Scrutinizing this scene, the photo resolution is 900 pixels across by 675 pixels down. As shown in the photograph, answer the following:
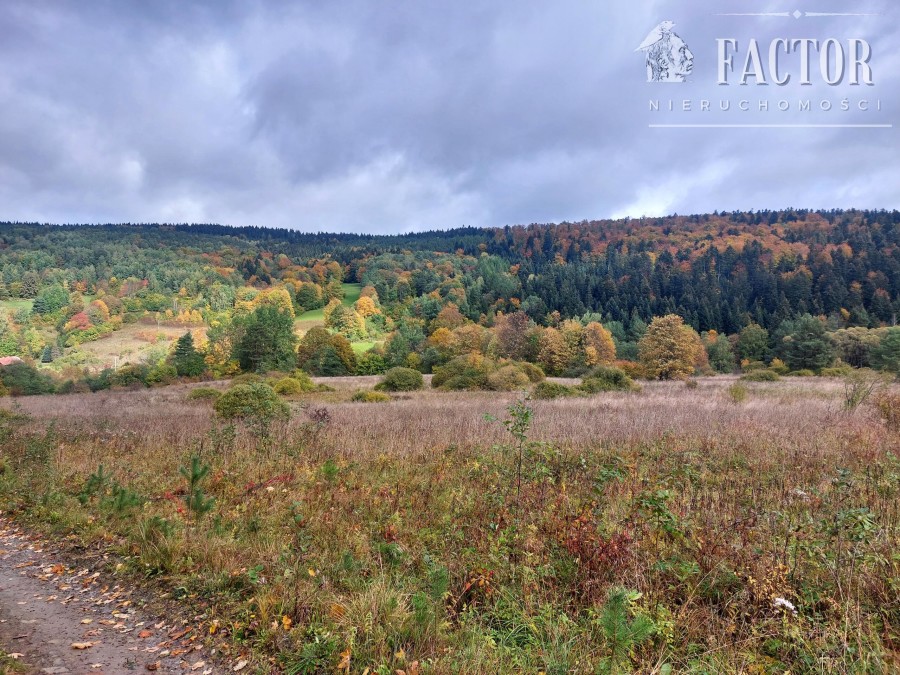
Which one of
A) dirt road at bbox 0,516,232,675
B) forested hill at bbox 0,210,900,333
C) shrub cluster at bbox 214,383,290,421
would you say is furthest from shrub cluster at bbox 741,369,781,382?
forested hill at bbox 0,210,900,333

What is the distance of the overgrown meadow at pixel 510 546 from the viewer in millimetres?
3109

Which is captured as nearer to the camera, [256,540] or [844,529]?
[844,529]

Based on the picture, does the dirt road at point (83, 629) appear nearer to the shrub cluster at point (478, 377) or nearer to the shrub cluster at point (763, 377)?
the shrub cluster at point (478, 377)

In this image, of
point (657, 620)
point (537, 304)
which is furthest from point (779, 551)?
point (537, 304)

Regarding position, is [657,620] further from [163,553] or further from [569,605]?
[163,553]

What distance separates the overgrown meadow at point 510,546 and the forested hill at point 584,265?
82.4 metres

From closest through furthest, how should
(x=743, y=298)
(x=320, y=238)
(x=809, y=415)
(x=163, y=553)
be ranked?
1. (x=163, y=553)
2. (x=809, y=415)
3. (x=743, y=298)
4. (x=320, y=238)

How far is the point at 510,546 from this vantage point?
15.3 feet

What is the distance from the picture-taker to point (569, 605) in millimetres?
3801

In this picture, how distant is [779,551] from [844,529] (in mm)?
574

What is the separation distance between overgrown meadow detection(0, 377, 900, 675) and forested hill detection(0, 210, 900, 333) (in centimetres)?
8240

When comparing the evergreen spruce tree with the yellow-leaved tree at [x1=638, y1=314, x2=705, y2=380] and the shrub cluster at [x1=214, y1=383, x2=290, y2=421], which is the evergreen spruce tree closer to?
the shrub cluster at [x1=214, y1=383, x2=290, y2=421]

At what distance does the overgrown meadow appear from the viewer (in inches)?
122

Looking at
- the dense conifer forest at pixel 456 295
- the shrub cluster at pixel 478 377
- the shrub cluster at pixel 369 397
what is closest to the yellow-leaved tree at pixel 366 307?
the dense conifer forest at pixel 456 295
